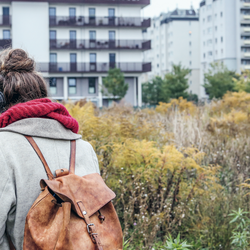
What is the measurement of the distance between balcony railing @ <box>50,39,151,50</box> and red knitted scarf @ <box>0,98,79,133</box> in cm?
4449

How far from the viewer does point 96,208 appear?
1.68m

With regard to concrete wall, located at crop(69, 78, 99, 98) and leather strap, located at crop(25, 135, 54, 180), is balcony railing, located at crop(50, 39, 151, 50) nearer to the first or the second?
concrete wall, located at crop(69, 78, 99, 98)

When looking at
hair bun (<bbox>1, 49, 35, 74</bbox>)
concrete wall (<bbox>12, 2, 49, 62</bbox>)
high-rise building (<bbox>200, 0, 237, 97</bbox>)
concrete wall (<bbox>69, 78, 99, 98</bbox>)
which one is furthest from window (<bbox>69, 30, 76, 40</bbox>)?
hair bun (<bbox>1, 49, 35, 74</bbox>)

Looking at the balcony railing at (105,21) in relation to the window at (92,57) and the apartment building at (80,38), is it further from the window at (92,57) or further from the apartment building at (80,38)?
the window at (92,57)

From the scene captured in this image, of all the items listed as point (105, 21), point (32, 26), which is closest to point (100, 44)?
point (105, 21)

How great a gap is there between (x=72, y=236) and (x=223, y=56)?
71.5 meters

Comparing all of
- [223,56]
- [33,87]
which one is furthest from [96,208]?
[223,56]

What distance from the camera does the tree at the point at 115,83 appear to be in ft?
135

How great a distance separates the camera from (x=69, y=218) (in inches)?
60.7

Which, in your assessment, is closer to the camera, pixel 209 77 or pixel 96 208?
pixel 96 208

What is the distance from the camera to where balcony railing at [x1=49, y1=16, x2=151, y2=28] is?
45.2 metres

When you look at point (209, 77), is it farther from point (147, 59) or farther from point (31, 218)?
point (147, 59)

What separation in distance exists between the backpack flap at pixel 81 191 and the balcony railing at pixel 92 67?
42763 millimetres

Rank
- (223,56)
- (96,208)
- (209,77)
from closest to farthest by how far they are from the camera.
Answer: (96,208) → (209,77) → (223,56)
